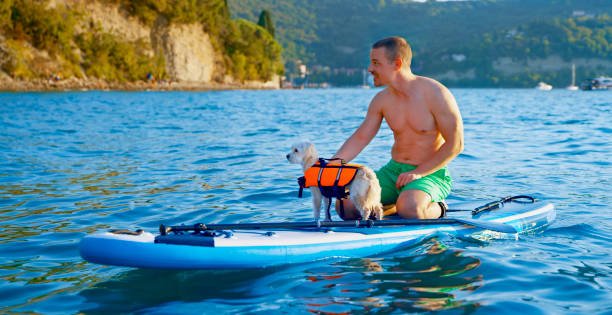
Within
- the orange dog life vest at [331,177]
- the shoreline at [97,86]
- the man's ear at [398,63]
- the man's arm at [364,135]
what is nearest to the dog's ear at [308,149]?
the orange dog life vest at [331,177]

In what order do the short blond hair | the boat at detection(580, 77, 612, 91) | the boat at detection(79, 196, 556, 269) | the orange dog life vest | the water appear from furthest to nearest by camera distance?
the boat at detection(580, 77, 612, 91) < the short blond hair < the orange dog life vest < the boat at detection(79, 196, 556, 269) < the water

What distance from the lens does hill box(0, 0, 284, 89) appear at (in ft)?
158

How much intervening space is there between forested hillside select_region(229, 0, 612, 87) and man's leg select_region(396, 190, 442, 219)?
129 meters

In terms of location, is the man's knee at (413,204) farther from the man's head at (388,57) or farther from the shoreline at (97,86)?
the shoreline at (97,86)

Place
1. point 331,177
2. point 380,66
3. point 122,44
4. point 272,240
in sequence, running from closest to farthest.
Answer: point 272,240, point 331,177, point 380,66, point 122,44

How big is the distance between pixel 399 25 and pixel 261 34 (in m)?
89.0

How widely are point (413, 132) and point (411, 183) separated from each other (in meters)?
0.50

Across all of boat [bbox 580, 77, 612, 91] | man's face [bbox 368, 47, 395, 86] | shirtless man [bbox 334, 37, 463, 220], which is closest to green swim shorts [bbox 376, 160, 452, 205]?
shirtless man [bbox 334, 37, 463, 220]

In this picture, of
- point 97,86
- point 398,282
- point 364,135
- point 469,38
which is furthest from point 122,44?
point 469,38

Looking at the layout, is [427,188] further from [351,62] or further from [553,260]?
[351,62]

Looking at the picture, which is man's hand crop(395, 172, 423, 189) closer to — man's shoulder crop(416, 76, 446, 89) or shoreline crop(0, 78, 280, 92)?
man's shoulder crop(416, 76, 446, 89)

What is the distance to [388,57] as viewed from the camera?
202 inches

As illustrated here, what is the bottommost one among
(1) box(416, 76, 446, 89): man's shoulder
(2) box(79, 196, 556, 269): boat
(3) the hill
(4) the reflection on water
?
(4) the reflection on water

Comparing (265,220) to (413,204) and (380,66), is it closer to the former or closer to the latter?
(413,204)
